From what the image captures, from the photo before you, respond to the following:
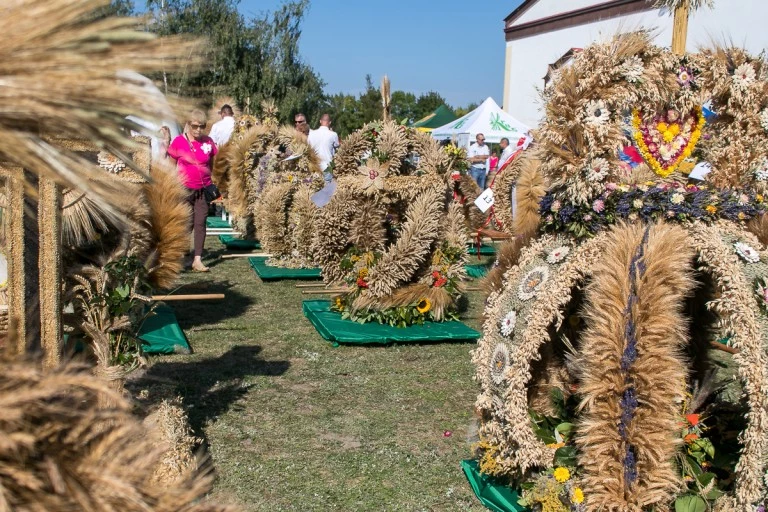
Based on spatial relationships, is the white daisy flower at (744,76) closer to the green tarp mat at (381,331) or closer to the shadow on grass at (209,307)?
the green tarp mat at (381,331)

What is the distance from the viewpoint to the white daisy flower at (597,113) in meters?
3.52

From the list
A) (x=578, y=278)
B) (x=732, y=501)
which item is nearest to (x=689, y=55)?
(x=578, y=278)

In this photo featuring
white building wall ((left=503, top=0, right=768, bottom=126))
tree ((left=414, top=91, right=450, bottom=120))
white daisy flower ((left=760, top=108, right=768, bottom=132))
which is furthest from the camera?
tree ((left=414, top=91, right=450, bottom=120))

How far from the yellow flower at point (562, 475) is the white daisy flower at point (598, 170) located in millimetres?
1374

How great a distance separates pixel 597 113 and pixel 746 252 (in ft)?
3.03

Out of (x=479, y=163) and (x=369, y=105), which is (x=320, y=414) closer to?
(x=479, y=163)

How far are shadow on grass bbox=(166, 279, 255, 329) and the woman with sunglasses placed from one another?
3.42ft

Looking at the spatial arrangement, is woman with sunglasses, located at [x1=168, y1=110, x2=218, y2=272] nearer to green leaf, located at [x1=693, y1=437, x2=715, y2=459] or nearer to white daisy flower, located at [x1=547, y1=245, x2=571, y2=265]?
white daisy flower, located at [x1=547, y1=245, x2=571, y2=265]

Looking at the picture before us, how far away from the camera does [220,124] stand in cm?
1413

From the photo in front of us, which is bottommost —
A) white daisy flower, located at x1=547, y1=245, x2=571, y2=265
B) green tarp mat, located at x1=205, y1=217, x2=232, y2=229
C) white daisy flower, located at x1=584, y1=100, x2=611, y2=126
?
green tarp mat, located at x1=205, y1=217, x2=232, y2=229

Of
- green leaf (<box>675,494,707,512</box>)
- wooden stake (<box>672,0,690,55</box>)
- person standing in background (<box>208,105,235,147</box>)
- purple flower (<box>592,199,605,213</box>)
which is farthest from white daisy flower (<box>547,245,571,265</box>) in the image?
person standing in background (<box>208,105,235,147</box>)

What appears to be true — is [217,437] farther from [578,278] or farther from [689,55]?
[689,55]

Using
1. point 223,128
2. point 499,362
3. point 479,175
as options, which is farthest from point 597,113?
point 479,175

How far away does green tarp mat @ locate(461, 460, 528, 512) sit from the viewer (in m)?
3.86
